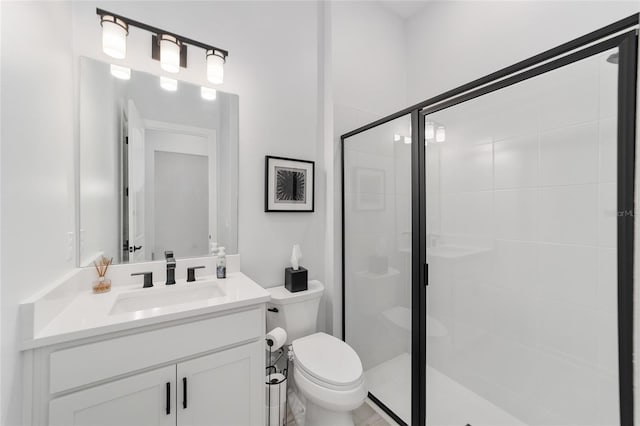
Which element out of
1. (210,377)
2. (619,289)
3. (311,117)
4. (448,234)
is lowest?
(210,377)

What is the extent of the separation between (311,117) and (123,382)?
5.78 feet

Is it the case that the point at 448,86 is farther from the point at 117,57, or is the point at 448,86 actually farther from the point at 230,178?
the point at 117,57

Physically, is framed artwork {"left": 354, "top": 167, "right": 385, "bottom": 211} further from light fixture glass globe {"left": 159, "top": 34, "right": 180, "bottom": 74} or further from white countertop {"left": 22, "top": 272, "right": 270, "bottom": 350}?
light fixture glass globe {"left": 159, "top": 34, "right": 180, "bottom": 74}

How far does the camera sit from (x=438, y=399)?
1.42 meters

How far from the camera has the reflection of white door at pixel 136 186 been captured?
138 cm

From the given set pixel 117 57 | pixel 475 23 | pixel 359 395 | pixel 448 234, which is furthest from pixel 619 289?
pixel 117 57

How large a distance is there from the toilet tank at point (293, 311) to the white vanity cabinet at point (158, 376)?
377mm

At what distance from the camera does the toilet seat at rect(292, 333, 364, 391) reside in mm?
1255

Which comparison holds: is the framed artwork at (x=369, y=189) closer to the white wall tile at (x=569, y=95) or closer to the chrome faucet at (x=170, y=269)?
the white wall tile at (x=569, y=95)

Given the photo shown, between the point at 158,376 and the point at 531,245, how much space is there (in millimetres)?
1561

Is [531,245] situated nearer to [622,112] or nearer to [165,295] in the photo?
[622,112]

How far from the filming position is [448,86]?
80.6 inches

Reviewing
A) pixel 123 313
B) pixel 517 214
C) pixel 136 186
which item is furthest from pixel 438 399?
pixel 136 186

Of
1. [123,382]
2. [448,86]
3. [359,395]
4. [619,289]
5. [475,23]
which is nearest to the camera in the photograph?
[619,289]
